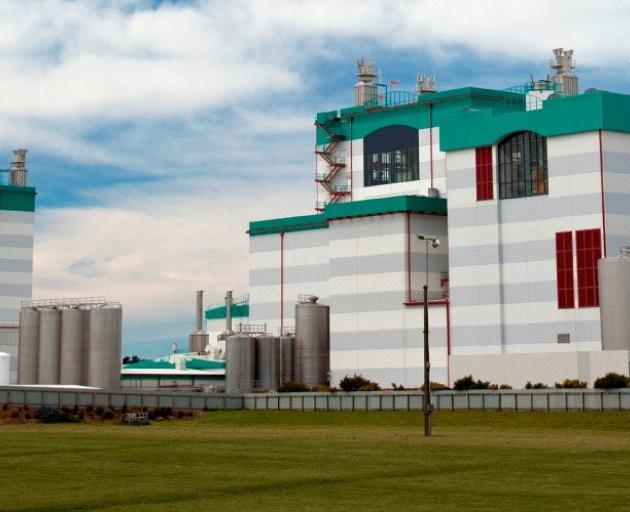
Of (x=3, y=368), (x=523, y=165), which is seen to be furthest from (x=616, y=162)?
(x=3, y=368)

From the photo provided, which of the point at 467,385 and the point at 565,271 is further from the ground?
the point at 565,271

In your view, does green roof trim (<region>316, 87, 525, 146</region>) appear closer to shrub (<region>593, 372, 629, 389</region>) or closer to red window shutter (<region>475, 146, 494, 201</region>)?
red window shutter (<region>475, 146, 494, 201</region>)

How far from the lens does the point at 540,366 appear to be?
9162 centimetres

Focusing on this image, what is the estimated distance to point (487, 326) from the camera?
10169cm

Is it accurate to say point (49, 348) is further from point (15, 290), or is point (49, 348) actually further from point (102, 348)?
point (15, 290)

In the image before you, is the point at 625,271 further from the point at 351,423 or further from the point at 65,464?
the point at 65,464

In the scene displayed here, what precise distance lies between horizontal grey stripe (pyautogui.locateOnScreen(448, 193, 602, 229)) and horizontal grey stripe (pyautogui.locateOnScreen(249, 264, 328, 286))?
23.5 metres

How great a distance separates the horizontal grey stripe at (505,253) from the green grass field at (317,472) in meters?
39.5

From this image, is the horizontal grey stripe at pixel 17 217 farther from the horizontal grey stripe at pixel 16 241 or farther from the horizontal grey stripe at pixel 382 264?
the horizontal grey stripe at pixel 382 264

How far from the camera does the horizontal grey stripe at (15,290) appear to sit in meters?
145

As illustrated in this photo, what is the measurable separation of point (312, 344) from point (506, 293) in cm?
2164

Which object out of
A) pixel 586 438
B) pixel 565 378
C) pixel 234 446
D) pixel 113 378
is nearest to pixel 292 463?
pixel 234 446

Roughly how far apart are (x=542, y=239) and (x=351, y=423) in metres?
27.4

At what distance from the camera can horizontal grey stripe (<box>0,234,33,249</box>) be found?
145 m
